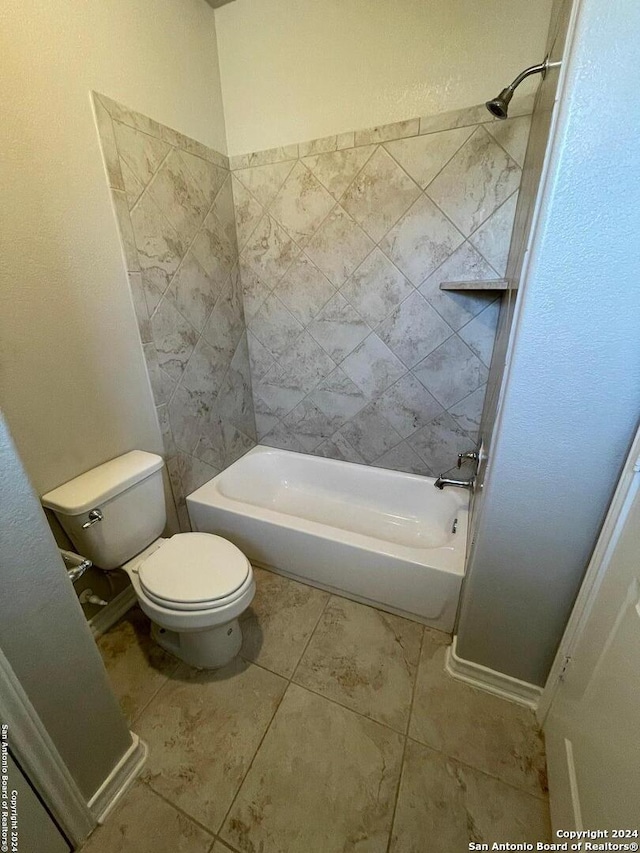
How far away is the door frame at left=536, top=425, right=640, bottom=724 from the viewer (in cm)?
73

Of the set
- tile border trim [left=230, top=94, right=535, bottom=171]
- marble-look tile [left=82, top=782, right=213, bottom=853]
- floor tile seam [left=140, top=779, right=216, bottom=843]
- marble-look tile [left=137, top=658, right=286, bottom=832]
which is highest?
tile border trim [left=230, top=94, right=535, bottom=171]

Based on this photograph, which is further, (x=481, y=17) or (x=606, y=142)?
(x=481, y=17)

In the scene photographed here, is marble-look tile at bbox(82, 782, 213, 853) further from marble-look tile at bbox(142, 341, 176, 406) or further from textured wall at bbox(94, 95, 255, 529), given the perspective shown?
marble-look tile at bbox(142, 341, 176, 406)

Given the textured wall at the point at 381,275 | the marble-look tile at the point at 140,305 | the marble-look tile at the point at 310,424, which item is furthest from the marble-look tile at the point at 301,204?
the marble-look tile at the point at 310,424

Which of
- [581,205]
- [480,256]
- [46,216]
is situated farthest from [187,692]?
[480,256]

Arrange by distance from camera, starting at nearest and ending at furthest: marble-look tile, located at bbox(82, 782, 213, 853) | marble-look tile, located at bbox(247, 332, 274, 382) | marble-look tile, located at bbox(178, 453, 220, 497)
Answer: marble-look tile, located at bbox(82, 782, 213, 853) < marble-look tile, located at bbox(178, 453, 220, 497) < marble-look tile, located at bbox(247, 332, 274, 382)

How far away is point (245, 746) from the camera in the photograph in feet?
3.52

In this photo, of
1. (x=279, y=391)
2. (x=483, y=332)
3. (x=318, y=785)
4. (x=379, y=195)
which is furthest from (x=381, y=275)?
(x=318, y=785)

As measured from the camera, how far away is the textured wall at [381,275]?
1.39m

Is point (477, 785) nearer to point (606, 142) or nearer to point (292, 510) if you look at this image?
point (292, 510)

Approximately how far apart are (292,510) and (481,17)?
2263 millimetres

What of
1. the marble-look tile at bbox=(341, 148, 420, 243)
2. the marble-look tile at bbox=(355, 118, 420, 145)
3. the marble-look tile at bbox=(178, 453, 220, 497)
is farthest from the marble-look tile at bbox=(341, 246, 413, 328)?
the marble-look tile at bbox=(178, 453, 220, 497)

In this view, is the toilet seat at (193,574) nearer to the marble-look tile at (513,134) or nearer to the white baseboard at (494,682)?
the white baseboard at (494,682)

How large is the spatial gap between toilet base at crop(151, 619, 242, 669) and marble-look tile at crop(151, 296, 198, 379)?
3.49 feet
